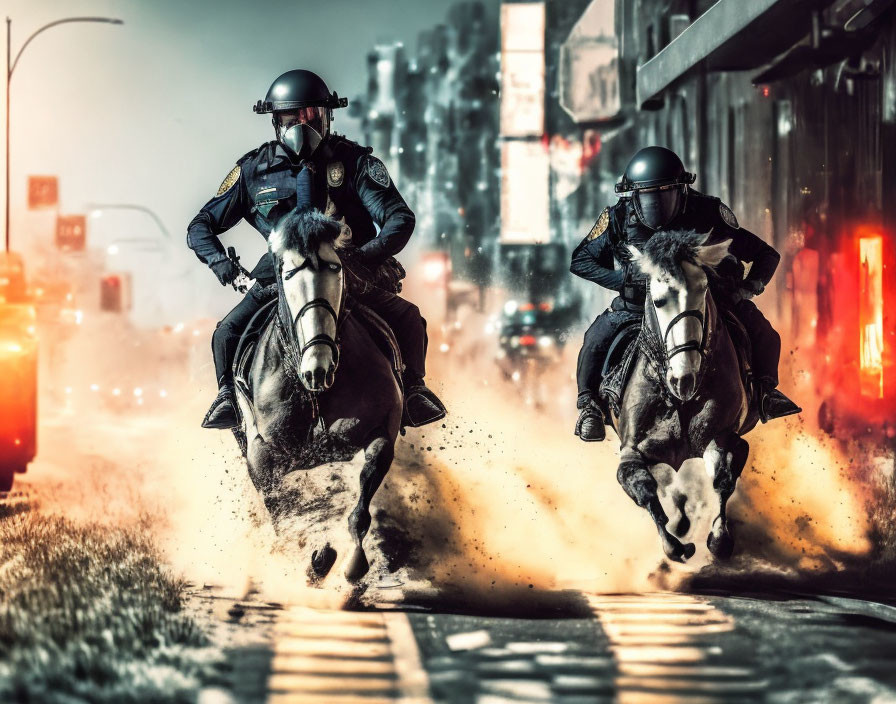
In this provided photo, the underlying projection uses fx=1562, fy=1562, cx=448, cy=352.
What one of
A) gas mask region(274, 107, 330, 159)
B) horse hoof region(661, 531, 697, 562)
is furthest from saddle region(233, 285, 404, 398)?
horse hoof region(661, 531, 697, 562)

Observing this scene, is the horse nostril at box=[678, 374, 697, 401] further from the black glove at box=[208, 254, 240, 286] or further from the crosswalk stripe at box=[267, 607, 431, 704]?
the black glove at box=[208, 254, 240, 286]

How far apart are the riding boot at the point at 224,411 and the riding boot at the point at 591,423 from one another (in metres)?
2.99

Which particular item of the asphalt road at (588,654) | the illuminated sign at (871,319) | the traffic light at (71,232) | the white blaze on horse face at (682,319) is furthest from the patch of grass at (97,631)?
the traffic light at (71,232)

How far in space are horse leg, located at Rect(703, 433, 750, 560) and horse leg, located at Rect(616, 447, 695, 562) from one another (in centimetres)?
28

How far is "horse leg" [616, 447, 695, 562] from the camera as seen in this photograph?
11648 mm

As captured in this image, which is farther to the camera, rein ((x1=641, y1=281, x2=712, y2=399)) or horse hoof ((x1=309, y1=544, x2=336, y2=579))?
rein ((x1=641, y1=281, x2=712, y2=399))

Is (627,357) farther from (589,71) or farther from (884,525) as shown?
(589,71)

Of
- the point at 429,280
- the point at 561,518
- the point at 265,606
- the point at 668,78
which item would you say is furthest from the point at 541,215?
the point at 265,606

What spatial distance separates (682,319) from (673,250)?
0.54 meters

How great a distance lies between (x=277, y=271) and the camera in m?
11.2

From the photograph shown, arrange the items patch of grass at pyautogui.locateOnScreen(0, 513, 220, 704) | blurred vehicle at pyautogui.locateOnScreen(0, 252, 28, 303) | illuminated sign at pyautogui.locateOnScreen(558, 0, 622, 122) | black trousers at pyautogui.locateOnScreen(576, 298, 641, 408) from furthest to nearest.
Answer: illuminated sign at pyautogui.locateOnScreen(558, 0, 622, 122) → blurred vehicle at pyautogui.locateOnScreen(0, 252, 28, 303) → black trousers at pyautogui.locateOnScreen(576, 298, 641, 408) → patch of grass at pyautogui.locateOnScreen(0, 513, 220, 704)

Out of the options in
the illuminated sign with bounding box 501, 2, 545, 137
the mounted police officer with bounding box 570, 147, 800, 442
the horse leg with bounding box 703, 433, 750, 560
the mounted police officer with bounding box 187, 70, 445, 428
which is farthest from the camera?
the illuminated sign with bounding box 501, 2, 545, 137

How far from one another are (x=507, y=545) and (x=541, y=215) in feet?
129

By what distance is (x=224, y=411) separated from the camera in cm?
1187
